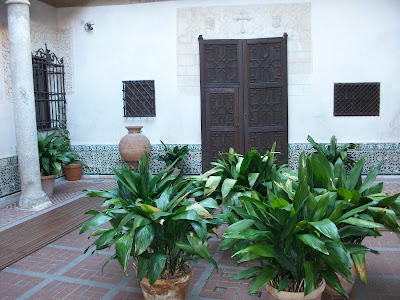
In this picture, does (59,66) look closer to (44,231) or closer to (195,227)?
(44,231)

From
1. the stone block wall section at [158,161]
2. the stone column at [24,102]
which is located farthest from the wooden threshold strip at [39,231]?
the stone block wall section at [158,161]

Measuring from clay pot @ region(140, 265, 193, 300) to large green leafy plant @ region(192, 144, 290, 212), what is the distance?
35.6 inches

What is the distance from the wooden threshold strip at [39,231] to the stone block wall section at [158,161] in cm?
100

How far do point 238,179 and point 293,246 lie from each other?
1.31m

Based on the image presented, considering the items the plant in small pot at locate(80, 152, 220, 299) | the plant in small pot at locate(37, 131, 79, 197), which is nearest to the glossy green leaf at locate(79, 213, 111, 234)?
the plant in small pot at locate(80, 152, 220, 299)

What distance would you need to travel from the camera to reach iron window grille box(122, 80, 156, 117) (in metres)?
7.51

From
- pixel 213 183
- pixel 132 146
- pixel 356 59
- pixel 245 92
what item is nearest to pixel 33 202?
pixel 132 146

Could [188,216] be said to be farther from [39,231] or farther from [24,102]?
[24,102]

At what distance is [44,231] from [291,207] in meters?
3.46

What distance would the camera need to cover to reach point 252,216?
8.20 feet

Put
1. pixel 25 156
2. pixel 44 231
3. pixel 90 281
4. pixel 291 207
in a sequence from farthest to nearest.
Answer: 1. pixel 25 156
2. pixel 44 231
3. pixel 90 281
4. pixel 291 207

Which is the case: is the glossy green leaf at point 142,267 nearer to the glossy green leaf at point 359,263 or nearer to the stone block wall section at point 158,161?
the glossy green leaf at point 359,263

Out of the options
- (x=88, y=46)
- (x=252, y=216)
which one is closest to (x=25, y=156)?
(x=88, y=46)

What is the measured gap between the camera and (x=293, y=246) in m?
2.44
